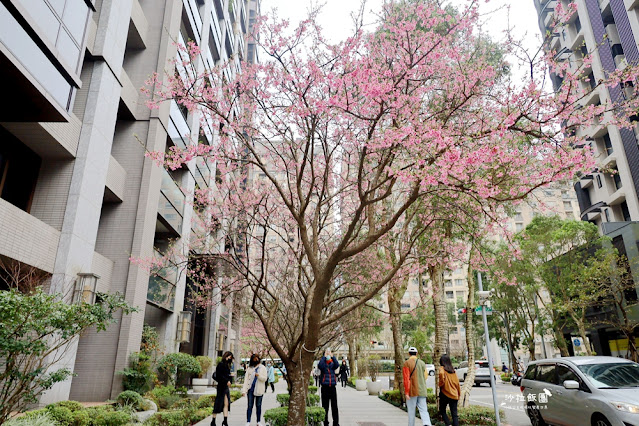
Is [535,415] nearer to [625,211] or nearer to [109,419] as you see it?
[109,419]

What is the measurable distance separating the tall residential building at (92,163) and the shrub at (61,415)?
183cm

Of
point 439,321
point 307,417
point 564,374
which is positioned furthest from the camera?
point 439,321

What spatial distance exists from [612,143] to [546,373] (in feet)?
87.2

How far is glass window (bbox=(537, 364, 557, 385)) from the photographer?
9343 mm

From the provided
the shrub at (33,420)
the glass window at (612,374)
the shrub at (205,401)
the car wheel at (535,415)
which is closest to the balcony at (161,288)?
the shrub at (205,401)

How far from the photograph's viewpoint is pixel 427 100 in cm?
1129

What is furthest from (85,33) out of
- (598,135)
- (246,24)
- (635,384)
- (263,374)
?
(598,135)

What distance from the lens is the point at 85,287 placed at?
11250 mm

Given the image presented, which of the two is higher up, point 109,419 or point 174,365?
point 174,365

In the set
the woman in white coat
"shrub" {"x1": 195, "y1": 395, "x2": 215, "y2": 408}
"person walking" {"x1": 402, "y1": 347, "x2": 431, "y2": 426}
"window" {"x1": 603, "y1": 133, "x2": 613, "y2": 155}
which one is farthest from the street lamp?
"window" {"x1": 603, "y1": 133, "x2": 613, "y2": 155}

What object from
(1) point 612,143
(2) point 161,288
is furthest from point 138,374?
(1) point 612,143

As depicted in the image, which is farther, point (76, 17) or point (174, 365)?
point (174, 365)

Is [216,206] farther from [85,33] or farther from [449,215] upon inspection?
[449,215]

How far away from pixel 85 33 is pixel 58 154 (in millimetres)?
3442
